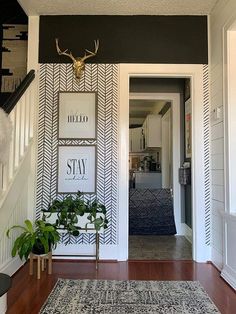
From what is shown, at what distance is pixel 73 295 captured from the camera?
250 centimetres

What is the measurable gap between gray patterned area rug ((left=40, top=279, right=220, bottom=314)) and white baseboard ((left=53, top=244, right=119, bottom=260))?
2.31ft

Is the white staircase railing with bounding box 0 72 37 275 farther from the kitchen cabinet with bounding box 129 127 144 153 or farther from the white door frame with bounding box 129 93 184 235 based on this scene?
the kitchen cabinet with bounding box 129 127 144 153

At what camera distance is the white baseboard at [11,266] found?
284 centimetres

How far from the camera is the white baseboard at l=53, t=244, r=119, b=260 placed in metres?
3.55

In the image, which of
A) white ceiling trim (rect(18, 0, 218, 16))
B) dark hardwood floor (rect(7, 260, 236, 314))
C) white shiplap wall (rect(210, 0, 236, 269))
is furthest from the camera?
white ceiling trim (rect(18, 0, 218, 16))

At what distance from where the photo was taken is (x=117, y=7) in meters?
3.52

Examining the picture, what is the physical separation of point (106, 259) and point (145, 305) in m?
1.27

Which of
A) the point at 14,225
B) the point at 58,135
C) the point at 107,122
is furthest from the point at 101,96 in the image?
the point at 14,225

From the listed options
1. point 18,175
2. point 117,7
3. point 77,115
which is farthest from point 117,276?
point 117,7

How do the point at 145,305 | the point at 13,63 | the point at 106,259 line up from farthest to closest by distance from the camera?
1. the point at 13,63
2. the point at 106,259
3. the point at 145,305

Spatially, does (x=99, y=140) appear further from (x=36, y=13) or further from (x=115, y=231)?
(x=36, y=13)

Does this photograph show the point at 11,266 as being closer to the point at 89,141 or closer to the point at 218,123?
the point at 89,141

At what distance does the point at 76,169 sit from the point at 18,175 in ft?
2.41

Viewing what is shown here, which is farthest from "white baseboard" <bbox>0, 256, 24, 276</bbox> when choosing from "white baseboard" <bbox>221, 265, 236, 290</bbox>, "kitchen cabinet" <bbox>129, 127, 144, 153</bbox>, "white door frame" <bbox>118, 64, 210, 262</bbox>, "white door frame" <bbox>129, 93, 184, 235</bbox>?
"kitchen cabinet" <bbox>129, 127, 144, 153</bbox>
